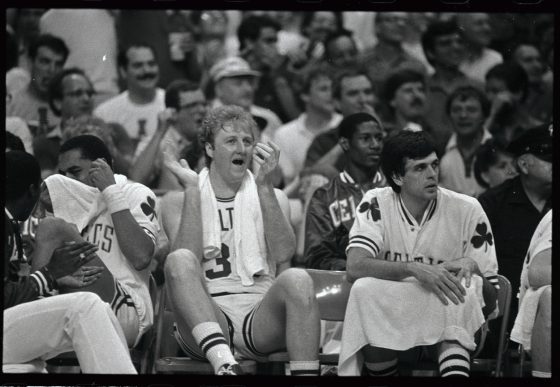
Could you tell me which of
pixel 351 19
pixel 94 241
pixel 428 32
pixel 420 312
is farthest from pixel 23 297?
pixel 351 19

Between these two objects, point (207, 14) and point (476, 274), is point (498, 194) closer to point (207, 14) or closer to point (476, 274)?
point (476, 274)

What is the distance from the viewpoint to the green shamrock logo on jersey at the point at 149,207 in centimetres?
456

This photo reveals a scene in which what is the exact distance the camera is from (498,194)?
489 cm

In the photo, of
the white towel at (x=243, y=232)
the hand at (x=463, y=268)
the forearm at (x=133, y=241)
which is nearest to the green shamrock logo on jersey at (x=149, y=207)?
the forearm at (x=133, y=241)

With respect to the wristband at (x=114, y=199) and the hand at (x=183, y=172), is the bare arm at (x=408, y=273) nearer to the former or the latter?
the hand at (x=183, y=172)

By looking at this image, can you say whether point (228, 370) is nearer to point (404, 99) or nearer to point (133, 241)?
point (133, 241)

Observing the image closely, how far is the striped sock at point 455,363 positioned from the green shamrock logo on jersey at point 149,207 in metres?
1.33

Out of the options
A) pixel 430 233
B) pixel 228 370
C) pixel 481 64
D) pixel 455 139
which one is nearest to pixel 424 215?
pixel 430 233

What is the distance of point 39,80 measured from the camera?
19.5 feet

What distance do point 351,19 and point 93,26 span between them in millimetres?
1901

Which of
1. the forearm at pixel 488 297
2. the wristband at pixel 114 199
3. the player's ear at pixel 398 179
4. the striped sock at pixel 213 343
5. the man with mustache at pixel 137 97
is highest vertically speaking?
the man with mustache at pixel 137 97

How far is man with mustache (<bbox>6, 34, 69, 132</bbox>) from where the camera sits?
5703 millimetres

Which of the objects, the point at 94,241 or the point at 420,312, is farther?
the point at 94,241

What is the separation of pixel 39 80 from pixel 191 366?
7.73ft
